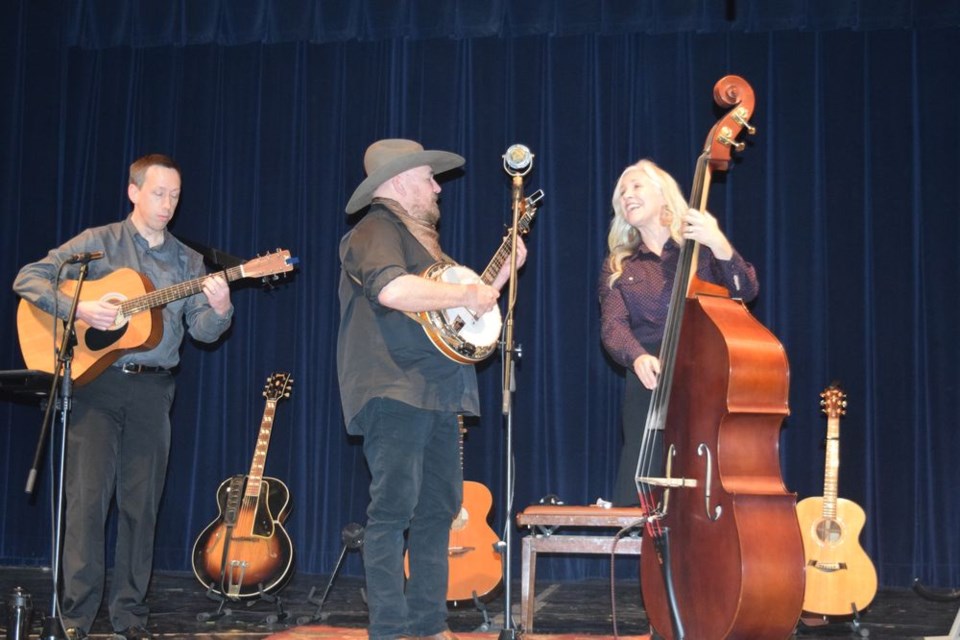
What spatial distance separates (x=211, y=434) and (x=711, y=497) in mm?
4322

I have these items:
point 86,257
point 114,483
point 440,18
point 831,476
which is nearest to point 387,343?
point 86,257

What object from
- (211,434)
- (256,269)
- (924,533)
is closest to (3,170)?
(211,434)

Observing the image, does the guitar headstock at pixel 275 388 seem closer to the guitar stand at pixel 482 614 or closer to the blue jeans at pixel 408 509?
the guitar stand at pixel 482 614

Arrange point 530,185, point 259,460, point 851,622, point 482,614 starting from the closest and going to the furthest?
point 851,622, point 482,614, point 259,460, point 530,185

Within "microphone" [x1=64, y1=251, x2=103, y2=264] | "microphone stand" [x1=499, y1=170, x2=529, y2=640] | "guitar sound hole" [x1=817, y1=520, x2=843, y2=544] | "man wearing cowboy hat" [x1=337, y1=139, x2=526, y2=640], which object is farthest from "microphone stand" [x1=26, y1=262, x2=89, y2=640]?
"guitar sound hole" [x1=817, y1=520, x2=843, y2=544]

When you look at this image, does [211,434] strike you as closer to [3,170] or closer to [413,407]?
[3,170]

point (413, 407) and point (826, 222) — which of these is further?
point (826, 222)

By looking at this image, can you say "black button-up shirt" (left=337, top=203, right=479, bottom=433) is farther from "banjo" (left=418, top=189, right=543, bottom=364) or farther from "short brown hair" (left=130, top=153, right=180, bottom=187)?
"short brown hair" (left=130, top=153, right=180, bottom=187)

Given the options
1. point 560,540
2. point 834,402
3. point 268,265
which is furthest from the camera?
point 834,402

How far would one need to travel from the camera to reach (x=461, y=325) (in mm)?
3453

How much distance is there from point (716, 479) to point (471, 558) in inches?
92.9

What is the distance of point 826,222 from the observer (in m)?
6.10

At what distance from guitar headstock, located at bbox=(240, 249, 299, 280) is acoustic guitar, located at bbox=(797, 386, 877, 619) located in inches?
102

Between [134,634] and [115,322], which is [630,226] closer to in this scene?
[115,322]
